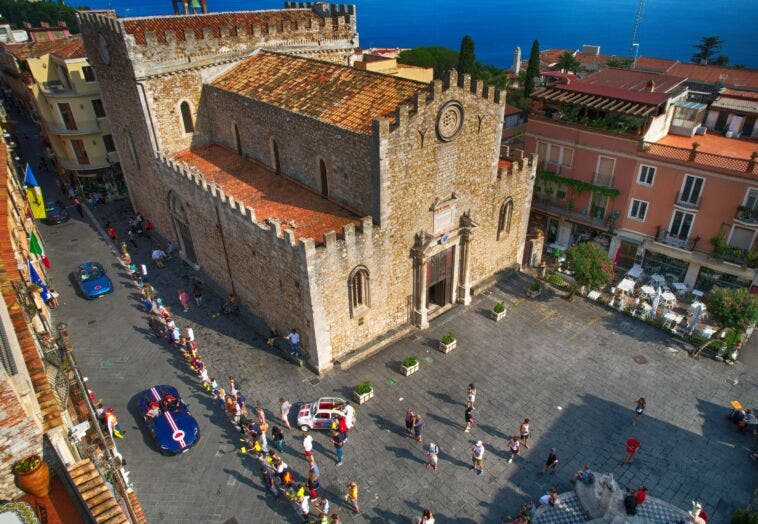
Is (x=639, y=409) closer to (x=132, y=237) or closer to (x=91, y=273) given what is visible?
(x=91, y=273)

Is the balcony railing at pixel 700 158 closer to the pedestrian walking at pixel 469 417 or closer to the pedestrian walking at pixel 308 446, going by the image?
the pedestrian walking at pixel 469 417

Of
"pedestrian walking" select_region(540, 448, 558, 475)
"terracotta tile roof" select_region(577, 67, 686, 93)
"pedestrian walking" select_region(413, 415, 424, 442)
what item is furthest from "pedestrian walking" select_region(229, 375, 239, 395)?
"terracotta tile roof" select_region(577, 67, 686, 93)

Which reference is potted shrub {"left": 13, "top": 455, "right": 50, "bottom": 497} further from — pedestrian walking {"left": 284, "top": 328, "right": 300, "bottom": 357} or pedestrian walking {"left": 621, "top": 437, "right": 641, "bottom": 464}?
pedestrian walking {"left": 621, "top": 437, "right": 641, "bottom": 464}

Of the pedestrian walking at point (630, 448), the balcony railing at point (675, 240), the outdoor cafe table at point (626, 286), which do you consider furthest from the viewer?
the balcony railing at point (675, 240)

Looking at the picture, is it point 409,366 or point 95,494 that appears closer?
point 95,494

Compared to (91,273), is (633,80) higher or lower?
higher

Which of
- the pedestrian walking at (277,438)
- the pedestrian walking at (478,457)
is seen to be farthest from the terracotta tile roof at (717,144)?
the pedestrian walking at (277,438)

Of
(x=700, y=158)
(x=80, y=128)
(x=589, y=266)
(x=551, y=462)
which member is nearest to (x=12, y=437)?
(x=551, y=462)
